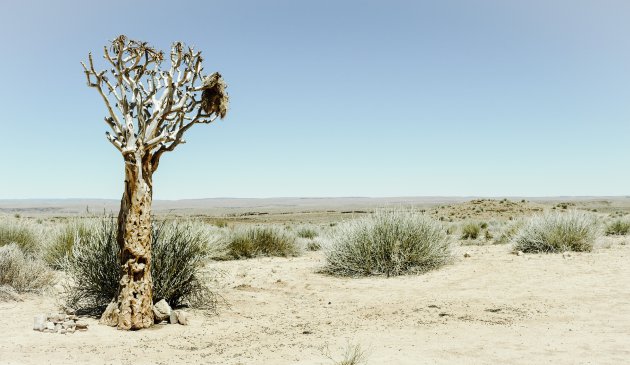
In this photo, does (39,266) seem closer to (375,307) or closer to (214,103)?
(214,103)

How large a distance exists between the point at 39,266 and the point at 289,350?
21.8ft

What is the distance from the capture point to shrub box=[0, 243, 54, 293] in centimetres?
995

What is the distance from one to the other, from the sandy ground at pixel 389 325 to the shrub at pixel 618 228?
464 inches

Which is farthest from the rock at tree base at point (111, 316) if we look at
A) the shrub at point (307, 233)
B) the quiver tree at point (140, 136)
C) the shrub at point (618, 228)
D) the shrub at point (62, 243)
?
the shrub at point (618, 228)

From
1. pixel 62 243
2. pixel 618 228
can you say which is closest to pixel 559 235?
pixel 618 228

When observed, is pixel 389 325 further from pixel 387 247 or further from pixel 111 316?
pixel 387 247

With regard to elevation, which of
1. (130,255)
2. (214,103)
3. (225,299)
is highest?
(214,103)

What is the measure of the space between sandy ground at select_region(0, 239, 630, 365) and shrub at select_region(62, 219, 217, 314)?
533mm

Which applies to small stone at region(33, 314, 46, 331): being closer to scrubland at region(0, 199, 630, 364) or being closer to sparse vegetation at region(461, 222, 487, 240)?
scrubland at region(0, 199, 630, 364)

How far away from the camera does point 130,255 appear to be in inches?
290

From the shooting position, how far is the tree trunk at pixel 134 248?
7.31 m

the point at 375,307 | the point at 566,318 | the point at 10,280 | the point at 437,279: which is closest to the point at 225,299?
the point at 375,307

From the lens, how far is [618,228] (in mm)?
22797

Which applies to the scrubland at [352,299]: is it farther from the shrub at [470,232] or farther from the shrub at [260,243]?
the shrub at [470,232]
